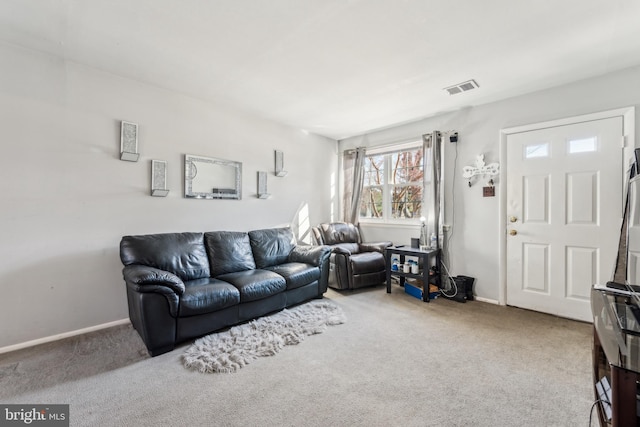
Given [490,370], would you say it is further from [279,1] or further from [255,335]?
[279,1]

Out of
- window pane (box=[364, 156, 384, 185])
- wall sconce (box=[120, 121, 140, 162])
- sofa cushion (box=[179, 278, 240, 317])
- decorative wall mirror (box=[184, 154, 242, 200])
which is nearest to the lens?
sofa cushion (box=[179, 278, 240, 317])

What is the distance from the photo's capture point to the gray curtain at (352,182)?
4754 mm

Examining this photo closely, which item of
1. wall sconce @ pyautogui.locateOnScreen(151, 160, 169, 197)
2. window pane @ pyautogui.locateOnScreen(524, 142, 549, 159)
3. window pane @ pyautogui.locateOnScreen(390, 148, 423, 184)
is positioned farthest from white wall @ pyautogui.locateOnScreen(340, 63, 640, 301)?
wall sconce @ pyautogui.locateOnScreen(151, 160, 169, 197)

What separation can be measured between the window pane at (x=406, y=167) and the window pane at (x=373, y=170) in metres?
0.21

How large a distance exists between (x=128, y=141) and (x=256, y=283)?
1.95 m

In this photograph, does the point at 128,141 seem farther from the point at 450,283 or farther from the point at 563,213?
the point at 563,213

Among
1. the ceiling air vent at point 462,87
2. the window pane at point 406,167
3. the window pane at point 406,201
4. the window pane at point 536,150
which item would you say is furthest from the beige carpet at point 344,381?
the ceiling air vent at point 462,87

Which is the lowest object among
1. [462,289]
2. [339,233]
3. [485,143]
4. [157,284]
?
[462,289]

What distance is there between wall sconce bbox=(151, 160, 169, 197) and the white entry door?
401cm

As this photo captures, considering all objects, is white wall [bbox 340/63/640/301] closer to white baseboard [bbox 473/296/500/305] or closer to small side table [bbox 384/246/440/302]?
white baseboard [bbox 473/296/500/305]

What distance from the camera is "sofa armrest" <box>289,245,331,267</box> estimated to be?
3420 mm

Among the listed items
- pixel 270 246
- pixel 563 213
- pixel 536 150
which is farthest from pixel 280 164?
pixel 563 213

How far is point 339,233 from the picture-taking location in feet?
14.6

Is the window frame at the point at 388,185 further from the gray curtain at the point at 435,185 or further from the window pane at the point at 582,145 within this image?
the window pane at the point at 582,145
